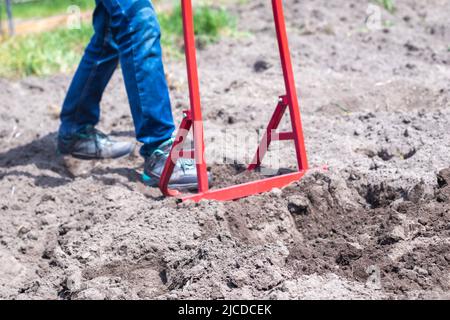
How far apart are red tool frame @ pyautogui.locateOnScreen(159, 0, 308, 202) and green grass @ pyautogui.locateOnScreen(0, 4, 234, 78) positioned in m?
2.99

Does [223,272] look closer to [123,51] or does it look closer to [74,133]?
[123,51]

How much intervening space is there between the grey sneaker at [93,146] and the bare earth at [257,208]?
0.09 meters

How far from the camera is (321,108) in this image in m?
A: 5.14

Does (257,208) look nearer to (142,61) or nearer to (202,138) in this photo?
(202,138)

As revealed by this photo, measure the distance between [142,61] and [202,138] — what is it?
604mm

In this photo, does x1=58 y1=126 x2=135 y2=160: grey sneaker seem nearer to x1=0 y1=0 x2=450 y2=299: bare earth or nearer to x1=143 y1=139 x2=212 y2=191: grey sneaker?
x1=0 y1=0 x2=450 y2=299: bare earth

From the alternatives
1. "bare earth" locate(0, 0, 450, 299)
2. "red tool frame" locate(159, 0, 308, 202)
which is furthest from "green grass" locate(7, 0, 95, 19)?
"red tool frame" locate(159, 0, 308, 202)

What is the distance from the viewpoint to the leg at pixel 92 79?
4.39 meters

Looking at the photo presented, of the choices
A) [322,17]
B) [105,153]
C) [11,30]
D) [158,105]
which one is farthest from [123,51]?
[11,30]

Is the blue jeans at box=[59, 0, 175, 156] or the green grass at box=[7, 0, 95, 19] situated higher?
the green grass at box=[7, 0, 95, 19]

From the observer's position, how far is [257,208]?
3.55 metres

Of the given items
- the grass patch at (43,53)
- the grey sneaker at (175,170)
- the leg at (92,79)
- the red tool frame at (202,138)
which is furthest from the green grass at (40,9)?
the red tool frame at (202,138)

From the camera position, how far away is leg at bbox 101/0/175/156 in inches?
152
